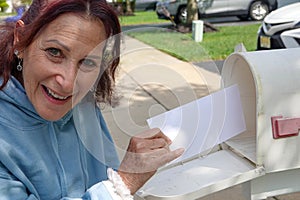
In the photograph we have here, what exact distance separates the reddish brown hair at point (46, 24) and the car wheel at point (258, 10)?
13465mm

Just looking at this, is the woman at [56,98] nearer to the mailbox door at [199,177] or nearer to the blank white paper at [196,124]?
the blank white paper at [196,124]

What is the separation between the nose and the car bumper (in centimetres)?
493

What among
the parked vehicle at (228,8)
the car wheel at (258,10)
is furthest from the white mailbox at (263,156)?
the car wheel at (258,10)

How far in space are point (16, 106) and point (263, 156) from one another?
0.97 m

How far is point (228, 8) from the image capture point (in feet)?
46.9

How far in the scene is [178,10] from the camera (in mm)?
14305

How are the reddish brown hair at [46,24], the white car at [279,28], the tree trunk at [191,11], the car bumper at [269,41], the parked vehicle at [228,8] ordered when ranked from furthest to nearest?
the parked vehicle at [228,8], the tree trunk at [191,11], the car bumper at [269,41], the white car at [279,28], the reddish brown hair at [46,24]

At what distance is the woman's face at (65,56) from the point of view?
→ 3.78 feet

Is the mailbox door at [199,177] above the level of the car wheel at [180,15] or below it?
above

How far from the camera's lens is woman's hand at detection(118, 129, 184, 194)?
123cm

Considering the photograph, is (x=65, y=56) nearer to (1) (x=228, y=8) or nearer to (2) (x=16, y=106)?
(2) (x=16, y=106)

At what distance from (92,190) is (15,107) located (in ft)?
0.99

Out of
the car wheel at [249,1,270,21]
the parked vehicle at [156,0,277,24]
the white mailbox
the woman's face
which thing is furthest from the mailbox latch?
the car wheel at [249,1,270,21]

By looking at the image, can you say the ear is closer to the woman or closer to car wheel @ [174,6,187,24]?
the woman
